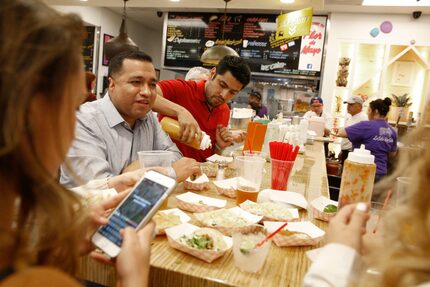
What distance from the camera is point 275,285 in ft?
3.13

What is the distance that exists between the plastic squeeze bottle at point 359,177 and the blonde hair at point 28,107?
94 cm

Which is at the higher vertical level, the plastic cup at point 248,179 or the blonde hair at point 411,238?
the blonde hair at point 411,238

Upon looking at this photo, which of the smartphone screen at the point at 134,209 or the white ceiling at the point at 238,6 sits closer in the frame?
the smartphone screen at the point at 134,209

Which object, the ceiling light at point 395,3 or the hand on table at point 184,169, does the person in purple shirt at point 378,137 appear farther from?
the hand on table at point 184,169

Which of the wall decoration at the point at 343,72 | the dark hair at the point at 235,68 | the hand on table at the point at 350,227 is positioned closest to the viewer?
the hand on table at the point at 350,227

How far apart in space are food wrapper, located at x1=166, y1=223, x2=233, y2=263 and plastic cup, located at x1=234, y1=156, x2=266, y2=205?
41 cm

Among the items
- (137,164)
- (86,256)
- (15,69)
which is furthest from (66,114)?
(137,164)

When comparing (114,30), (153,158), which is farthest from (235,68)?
(114,30)

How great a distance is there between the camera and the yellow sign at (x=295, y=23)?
156 inches

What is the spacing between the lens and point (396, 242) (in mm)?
701

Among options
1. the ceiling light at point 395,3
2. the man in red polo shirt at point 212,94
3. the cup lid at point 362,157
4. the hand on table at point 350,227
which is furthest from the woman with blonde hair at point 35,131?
the ceiling light at point 395,3

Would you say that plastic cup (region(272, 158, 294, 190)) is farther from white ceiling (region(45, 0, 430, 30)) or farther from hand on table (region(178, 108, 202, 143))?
white ceiling (region(45, 0, 430, 30))

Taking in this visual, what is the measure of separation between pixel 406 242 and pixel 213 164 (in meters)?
1.43

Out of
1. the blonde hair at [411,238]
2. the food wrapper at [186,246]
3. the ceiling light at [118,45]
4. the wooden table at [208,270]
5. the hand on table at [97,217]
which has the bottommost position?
the wooden table at [208,270]
